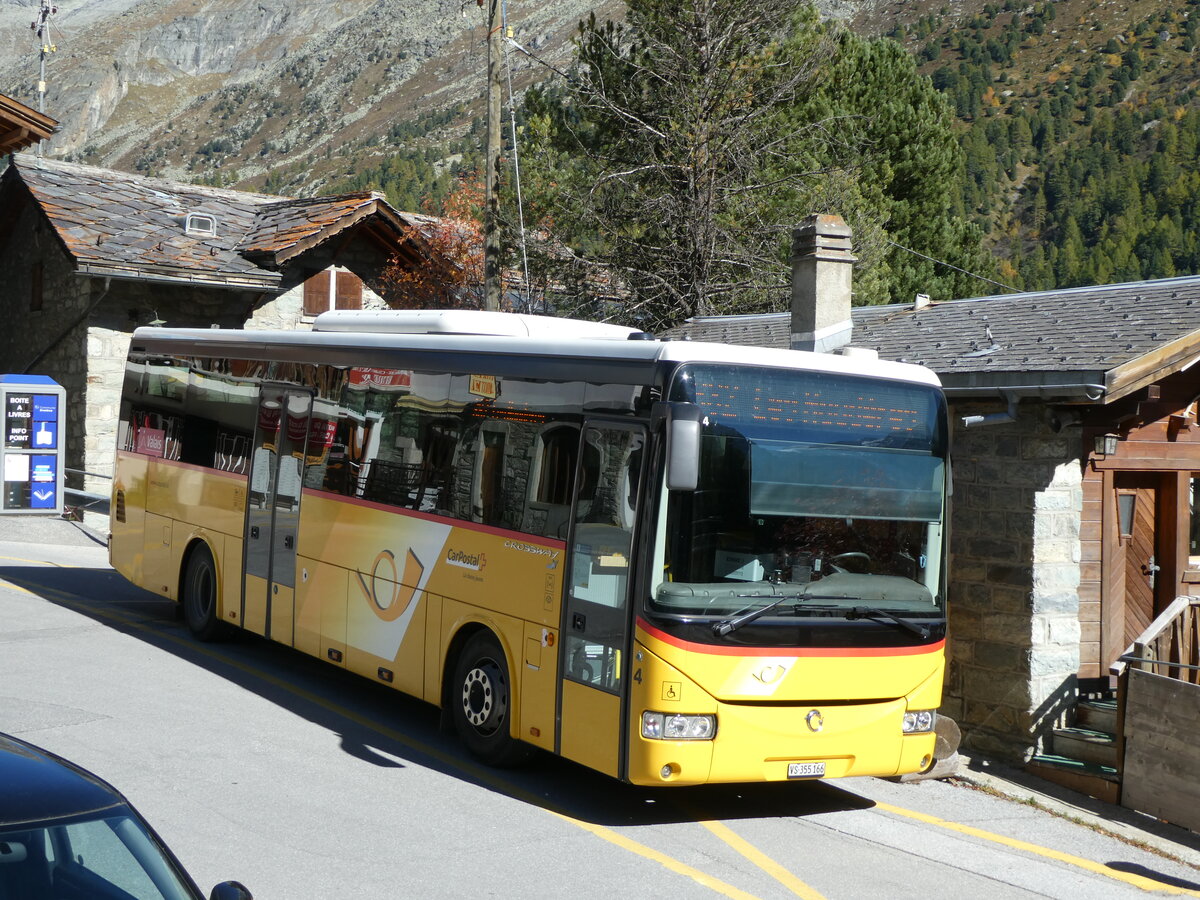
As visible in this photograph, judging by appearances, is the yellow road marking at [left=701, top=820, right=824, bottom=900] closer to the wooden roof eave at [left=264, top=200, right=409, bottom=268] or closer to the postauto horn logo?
Answer: the postauto horn logo

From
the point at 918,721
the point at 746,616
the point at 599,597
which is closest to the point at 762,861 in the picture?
the point at 746,616

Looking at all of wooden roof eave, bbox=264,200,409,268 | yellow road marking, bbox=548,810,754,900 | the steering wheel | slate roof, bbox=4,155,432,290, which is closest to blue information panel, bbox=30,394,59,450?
slate roof, bbox=4,155,432,290

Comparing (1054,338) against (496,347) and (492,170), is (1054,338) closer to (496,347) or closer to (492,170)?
(496,347)

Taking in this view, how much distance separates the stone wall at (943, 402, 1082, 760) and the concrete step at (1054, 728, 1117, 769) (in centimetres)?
16

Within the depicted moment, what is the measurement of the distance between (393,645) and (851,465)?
13.1 feet

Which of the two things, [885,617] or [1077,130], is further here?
[1077,130]

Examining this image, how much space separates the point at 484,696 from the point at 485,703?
5 cm

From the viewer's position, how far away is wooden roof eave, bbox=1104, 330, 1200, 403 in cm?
999

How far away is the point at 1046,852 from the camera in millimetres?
8398

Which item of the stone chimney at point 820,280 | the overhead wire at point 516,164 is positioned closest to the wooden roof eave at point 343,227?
the overhead wire at point 516,164

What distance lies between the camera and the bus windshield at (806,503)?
24.5 feet

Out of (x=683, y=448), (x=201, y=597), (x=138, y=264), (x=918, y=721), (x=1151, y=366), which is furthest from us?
(x=138, y=264)

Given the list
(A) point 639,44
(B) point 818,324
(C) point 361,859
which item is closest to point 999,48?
(A) point 639,44

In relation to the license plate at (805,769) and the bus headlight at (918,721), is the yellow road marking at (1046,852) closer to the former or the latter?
the bus headlight at (918,721)
